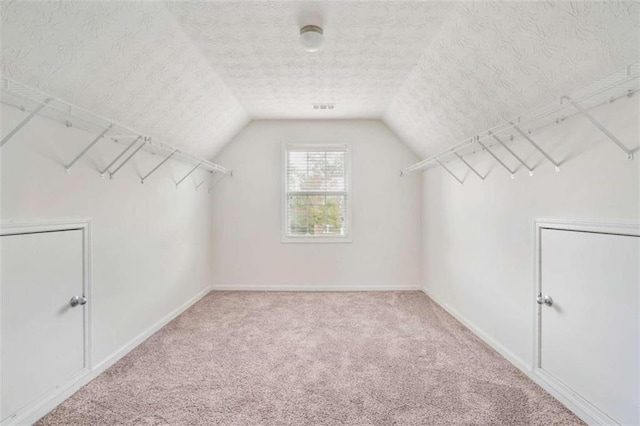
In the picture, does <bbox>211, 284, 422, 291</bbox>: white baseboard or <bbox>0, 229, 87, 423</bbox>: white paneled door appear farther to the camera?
<bbox>211, 284, 422, 291</bbox>: white baseboard

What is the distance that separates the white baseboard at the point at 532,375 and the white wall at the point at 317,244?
1.37 metres

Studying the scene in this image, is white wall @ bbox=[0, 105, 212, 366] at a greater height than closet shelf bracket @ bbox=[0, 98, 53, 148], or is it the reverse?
closet shelf bracket @ bbox=[0, 98, 53, 148]

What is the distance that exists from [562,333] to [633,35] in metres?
1.60

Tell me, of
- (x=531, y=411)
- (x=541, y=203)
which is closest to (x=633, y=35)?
(x=541, y=203)

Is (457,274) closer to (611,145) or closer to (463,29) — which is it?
(611,145)

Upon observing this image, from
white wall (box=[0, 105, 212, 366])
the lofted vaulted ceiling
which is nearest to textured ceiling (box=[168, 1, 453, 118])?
the lofted vaulted ceiling

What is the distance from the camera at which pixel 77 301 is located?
1.98 meters

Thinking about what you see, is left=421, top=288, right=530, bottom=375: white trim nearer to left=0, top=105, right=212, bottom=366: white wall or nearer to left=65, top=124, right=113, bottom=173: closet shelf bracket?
left=0, top=105, right=212, bottom=366: white wall

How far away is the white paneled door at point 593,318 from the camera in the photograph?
1471 millimetres

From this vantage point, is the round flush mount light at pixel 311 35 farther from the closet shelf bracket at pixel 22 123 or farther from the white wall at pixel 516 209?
the white wall at pixel 516 209

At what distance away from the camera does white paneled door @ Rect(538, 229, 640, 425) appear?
1.47 meters

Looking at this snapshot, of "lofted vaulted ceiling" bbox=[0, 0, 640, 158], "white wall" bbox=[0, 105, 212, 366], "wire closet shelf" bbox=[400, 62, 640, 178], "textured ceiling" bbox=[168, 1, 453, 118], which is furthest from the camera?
"textured ceiling" bbox=[168, 1, 453, 118]

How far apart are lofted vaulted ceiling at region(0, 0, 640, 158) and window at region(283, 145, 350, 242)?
124 cm

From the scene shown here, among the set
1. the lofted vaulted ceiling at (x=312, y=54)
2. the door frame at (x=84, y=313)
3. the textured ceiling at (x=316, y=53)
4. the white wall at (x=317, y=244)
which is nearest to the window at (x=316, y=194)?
the white wall at (x=317, y=244)
